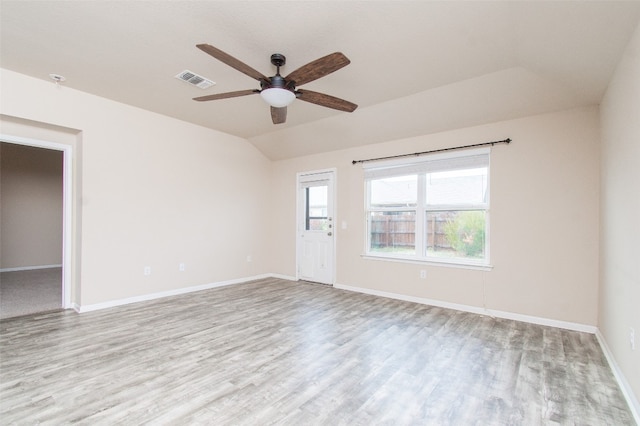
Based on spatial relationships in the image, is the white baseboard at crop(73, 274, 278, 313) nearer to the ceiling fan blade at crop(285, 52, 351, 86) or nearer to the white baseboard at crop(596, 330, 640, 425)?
the ceiling fan blade at crop(285, 52, 351, 86)

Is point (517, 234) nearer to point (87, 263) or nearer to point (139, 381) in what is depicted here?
point (139, 381)

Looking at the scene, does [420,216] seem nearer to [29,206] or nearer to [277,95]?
[277,95]

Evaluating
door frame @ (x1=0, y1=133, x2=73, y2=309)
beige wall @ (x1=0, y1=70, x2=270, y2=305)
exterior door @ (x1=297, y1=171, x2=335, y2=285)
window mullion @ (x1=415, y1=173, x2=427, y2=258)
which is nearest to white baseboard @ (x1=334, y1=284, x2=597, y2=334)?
window mullion @ (x1=415, y1=173, x2=427, y2=258)

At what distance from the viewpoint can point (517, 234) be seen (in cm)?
370

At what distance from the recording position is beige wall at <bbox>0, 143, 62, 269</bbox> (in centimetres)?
650

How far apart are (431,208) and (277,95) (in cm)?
292

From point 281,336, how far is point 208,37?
2.92 metres

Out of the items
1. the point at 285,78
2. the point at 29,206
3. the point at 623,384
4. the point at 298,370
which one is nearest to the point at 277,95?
the point at 285,78

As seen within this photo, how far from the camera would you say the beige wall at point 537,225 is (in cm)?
330

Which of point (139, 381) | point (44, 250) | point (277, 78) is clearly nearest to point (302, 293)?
point (139, 381)

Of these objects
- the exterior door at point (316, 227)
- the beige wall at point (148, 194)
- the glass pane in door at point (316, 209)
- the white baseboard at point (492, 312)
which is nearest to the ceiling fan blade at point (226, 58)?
the beige wall at point (148, 194)

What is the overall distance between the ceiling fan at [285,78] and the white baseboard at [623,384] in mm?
2944

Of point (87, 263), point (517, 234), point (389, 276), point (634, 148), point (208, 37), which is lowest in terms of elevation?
point (389, 276)

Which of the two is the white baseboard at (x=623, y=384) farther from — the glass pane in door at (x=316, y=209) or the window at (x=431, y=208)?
the glass pane in door at (x=316, y=209)
